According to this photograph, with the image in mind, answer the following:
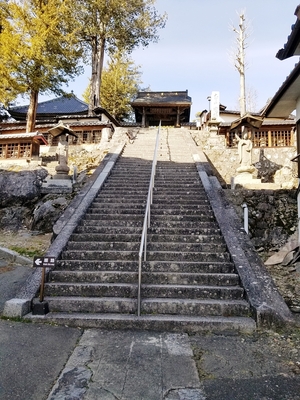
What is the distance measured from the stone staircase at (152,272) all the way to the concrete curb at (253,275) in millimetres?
137

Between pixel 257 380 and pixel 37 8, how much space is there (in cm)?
2095

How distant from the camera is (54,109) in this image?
29.1 metres

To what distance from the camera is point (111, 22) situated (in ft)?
73.5

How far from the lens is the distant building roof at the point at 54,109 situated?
27544mm

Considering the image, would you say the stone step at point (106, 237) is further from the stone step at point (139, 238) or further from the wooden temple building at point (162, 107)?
the wooden temple building at point (162, 107)

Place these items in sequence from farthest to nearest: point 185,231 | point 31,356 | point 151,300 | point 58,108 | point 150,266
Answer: point 58,108 < point 185,231 < point 150,266 < point 151,300 < point 31,356

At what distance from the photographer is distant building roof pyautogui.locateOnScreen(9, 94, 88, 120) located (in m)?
27.5

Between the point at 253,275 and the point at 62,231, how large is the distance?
3692 mm

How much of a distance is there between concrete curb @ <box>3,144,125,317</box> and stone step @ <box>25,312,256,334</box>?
0.74 feet

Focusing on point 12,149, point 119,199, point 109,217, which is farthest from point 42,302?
point 12,149

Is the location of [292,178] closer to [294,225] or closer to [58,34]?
[294,225]

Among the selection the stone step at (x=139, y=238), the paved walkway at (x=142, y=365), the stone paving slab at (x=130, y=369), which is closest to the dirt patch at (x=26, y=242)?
the stone step at (x=139, y=238)

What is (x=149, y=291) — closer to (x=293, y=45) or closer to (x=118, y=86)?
(x=293, y=45)

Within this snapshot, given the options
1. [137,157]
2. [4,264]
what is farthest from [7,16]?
[4,264]
